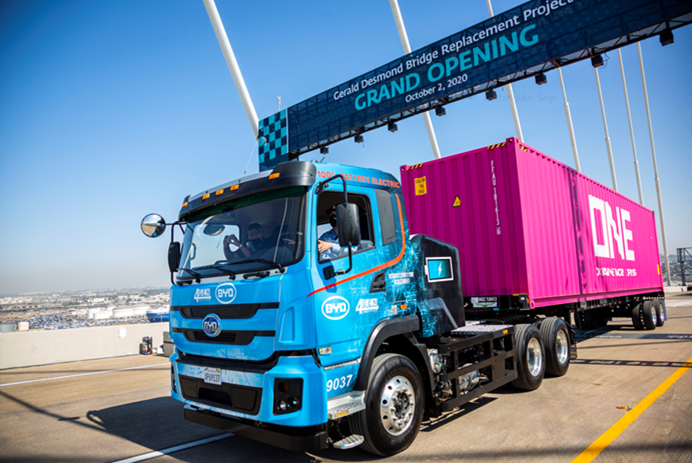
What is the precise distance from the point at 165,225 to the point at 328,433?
263 centimetres

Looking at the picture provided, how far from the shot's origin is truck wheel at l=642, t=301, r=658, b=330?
41.1ft

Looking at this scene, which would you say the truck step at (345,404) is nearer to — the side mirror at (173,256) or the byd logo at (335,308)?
the byd logo at (335,308)

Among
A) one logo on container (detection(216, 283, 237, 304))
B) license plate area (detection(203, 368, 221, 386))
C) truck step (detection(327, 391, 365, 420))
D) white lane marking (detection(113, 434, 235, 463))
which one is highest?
one logo on container (detection(216, 283, 237, 304))

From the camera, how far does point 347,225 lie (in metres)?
3.34

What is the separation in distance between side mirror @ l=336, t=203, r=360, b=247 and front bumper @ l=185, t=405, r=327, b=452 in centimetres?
141

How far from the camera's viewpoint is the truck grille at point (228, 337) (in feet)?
11.0

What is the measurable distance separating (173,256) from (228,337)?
4.50ft

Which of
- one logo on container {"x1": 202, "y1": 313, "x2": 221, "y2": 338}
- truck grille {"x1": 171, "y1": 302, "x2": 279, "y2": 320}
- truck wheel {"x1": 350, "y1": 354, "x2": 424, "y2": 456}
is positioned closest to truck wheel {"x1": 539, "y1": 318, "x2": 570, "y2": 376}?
truck wheel {"x1": 350, "y1": 354, "x2": 424, "y2": 456}

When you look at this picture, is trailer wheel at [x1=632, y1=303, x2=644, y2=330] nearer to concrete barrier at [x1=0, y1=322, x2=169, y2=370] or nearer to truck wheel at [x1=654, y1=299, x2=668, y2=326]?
truck wheel at [x1=654, y1=299, x2=668, y2=326]

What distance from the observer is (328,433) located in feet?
11.0

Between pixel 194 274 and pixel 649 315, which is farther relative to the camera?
pixel 649 315

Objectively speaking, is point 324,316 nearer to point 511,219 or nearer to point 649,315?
point 511,219

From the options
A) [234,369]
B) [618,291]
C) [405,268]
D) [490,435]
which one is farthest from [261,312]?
[618,291]

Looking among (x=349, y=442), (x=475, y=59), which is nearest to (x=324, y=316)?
(x=349, y=442)
